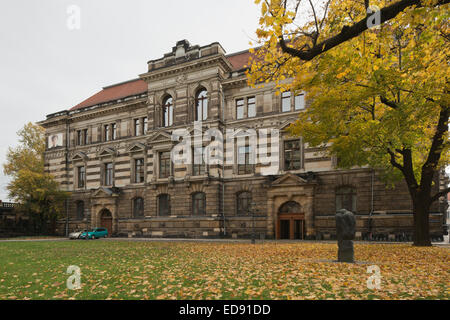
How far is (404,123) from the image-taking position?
529 inches

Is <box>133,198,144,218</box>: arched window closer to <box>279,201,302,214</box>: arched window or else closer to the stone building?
the stone building

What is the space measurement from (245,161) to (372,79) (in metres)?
18.4

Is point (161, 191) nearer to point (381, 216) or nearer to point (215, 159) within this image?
point (215, 159)

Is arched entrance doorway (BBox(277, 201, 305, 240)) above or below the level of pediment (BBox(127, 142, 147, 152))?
below

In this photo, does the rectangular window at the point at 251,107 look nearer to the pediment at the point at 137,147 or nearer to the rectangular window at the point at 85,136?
the pediment at the point at 137,147

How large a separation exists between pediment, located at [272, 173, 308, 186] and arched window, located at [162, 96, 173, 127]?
44.6 ft

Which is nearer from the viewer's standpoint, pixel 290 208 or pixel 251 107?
pixel 290 208

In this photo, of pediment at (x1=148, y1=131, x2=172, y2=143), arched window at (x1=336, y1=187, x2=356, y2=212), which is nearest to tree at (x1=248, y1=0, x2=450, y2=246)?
arched window at (x1=336, y1=187, x2=356, y2=212)

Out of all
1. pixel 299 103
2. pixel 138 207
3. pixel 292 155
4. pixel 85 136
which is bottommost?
pixel 138 207

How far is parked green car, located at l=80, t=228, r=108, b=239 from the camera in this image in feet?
114

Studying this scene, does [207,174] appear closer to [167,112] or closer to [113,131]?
[167,112]

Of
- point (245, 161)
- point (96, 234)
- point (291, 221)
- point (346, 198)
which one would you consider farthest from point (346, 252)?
point (96, 234)

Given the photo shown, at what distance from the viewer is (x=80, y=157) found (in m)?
41.0
